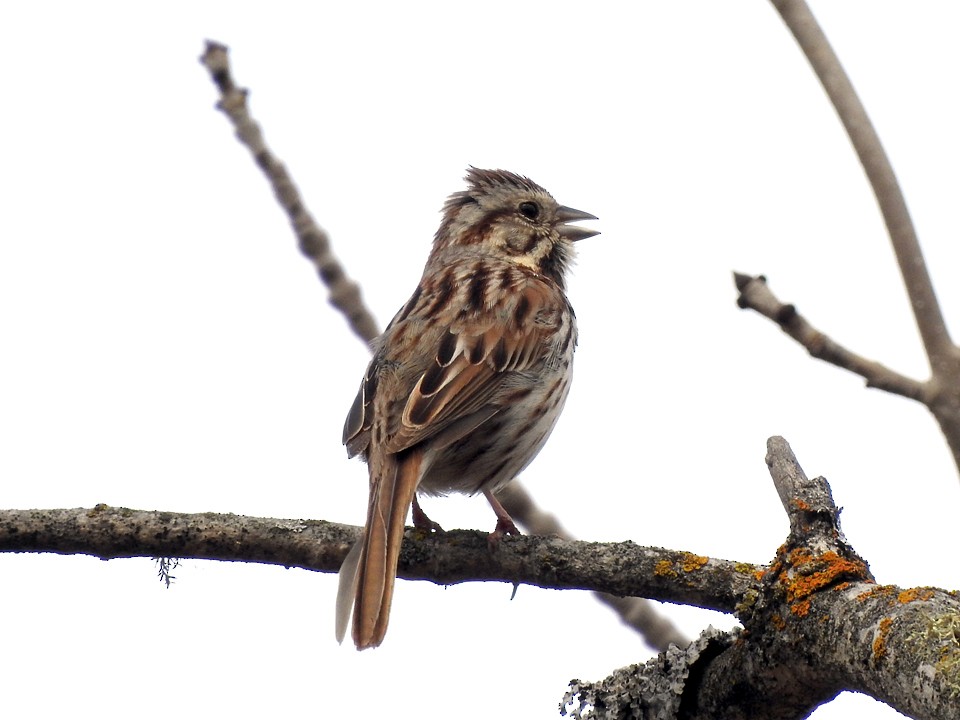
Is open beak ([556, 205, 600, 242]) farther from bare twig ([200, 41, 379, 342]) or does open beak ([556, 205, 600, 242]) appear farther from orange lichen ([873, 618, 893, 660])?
orange lichen ([873, 618, 893, 660])

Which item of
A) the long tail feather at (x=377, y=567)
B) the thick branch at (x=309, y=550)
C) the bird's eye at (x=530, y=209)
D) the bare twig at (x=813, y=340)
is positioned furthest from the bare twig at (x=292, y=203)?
the bird's eye at (x=530, y=209)

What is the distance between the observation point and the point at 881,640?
308cm

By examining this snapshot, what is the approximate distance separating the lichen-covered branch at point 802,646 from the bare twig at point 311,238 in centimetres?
74

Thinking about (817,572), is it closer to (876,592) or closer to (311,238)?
(876,592)

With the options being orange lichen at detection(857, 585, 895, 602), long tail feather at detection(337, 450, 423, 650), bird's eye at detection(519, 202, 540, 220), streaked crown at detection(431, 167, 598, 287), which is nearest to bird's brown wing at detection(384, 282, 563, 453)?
long tail feather at detection(337, 450, 423, 650)

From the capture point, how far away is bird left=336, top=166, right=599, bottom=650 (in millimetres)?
4656

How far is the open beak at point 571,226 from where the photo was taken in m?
7.68

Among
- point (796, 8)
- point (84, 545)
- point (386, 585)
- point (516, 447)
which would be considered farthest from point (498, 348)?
point (796, 8)

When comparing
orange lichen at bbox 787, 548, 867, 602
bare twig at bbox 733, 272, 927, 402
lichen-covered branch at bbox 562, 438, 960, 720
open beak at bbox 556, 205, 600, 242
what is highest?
open beak at bbox 556, 205, 600, 242

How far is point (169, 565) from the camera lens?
15.0ft

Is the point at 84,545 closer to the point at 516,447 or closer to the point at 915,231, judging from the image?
the point at 516,447

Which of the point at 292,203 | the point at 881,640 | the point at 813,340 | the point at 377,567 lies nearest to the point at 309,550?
the point at 377,567

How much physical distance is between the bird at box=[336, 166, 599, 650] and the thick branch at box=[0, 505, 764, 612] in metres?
0.21

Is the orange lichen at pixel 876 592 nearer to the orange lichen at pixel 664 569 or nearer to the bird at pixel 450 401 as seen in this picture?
the orange lichen at pixel 664 569
